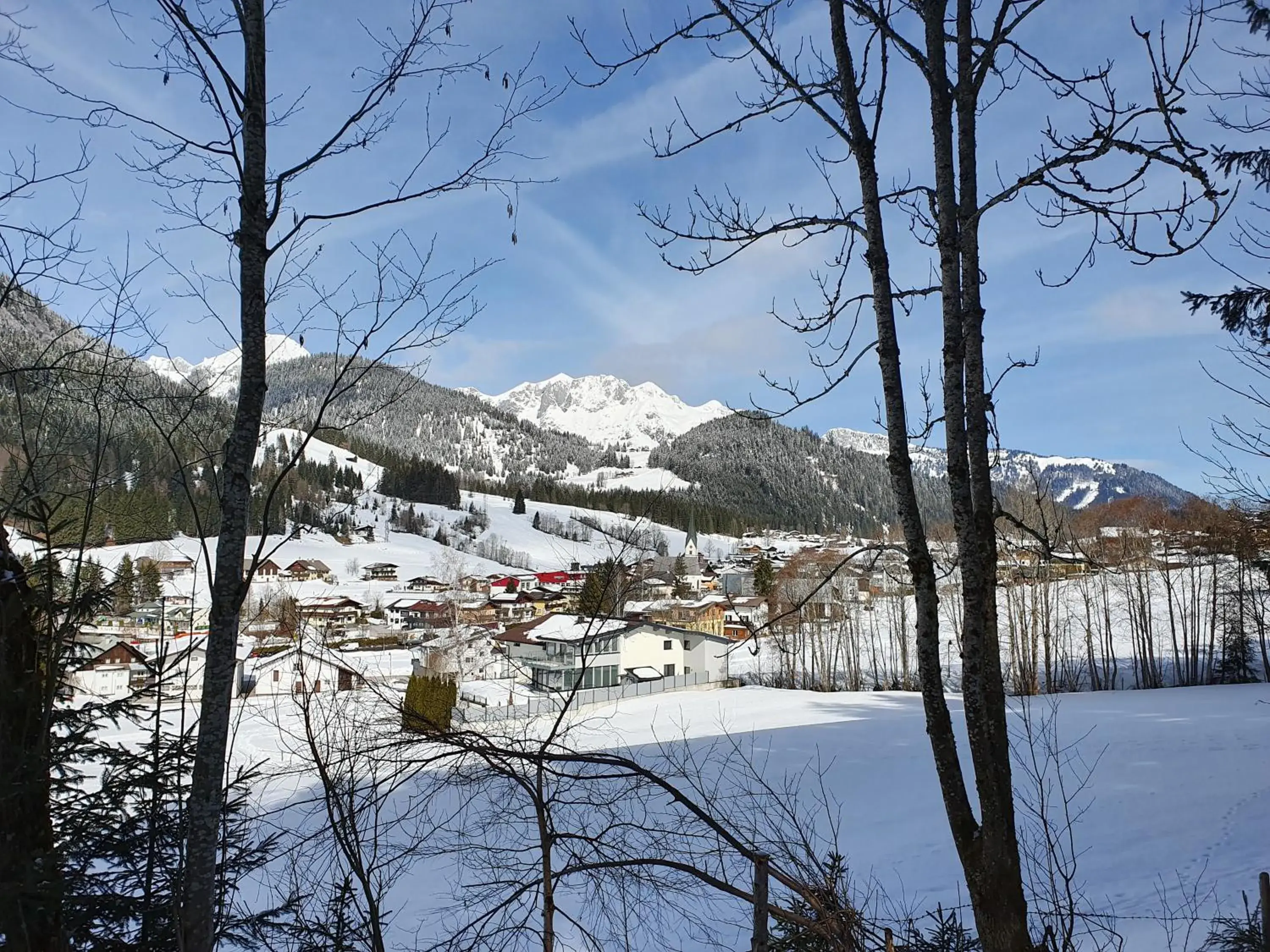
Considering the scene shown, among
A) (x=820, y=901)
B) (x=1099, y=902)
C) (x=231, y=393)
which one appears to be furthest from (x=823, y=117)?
(x=1099, y=902)

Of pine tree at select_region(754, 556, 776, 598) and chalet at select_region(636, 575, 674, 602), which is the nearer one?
chalet at select_region(636, 575, 674, 602)

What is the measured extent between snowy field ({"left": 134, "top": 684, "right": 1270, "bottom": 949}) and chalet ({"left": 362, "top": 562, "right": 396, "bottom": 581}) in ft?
163

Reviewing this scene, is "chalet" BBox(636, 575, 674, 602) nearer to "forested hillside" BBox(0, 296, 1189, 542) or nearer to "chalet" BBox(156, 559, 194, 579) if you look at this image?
"forested hillside" BBox(0, 296, 1189, 542)

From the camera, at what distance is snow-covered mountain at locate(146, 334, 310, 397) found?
248 centimetres

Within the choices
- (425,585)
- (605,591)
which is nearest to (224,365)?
(605,591)

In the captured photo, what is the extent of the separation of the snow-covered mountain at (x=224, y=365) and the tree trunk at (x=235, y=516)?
0.13 meters

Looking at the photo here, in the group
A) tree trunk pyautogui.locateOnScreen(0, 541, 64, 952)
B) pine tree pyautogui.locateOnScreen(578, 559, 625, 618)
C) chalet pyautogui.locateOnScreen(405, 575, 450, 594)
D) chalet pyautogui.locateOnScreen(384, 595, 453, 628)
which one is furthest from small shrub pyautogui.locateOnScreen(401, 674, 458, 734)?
chalet pyautogui.locateOnScreen(405, 575, 450, 594)

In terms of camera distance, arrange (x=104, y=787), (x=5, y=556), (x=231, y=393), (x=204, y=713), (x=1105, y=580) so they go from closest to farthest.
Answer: (x=204, y=713) < (x=231, y=393) < (x=5, y=556) < (x=104, y=787) < (x=1105, y=580)

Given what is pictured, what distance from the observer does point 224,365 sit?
104 inches

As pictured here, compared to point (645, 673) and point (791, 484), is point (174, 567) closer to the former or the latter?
point (645, 673)

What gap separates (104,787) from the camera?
3.73 meters

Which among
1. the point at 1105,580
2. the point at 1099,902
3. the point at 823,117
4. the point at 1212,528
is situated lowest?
the point at 1099,902

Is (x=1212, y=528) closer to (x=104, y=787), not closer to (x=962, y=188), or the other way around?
(x=962, y=188)

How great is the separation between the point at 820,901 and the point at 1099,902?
9.14m
